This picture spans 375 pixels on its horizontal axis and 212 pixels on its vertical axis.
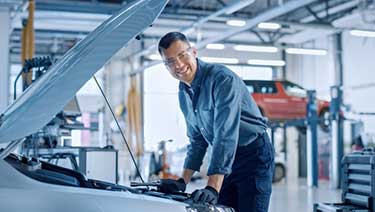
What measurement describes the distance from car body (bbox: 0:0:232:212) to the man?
40 centimetres

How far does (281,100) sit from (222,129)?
11.1 metres

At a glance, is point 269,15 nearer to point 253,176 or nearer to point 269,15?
point 269,15

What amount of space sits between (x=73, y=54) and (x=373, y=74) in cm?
1271

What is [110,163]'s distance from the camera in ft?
17.9

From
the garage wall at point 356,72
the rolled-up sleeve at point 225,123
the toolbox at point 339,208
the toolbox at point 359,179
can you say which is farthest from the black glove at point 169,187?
the garage wall at point 356,72

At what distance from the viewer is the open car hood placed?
1678mm

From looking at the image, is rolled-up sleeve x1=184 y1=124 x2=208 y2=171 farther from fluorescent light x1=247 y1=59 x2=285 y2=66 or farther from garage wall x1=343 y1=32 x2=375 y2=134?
fluorescent light x1=247 y1=59 x2=285 y2=66

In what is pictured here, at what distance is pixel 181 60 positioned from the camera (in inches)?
93.4

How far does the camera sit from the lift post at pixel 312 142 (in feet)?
37.3

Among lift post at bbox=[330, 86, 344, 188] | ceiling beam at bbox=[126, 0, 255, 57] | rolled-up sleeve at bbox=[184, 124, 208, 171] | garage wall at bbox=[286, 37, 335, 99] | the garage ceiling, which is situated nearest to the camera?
rolled-up sleeve at bbox=[184, 124, 208, 171]

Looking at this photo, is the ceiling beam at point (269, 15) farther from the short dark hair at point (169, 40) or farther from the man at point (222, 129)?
the short dark hair at point (169, 40)

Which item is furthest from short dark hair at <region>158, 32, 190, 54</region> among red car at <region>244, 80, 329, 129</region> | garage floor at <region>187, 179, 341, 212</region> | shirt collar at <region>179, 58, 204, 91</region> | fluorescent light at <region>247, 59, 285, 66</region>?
fluorescent light at <region>247, 59, 285, 66</region>

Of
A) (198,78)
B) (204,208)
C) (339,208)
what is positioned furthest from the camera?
(339,208)

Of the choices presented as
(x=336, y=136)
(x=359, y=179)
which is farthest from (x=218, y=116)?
(x=336, y=136)
